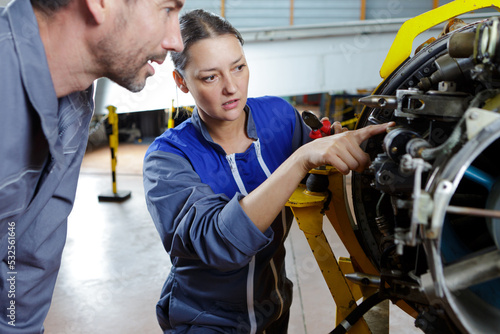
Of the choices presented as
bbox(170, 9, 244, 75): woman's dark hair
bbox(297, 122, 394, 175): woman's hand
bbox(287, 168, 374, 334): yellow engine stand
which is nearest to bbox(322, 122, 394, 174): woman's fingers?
bbox(297, 122, 394, 175): woman's hand

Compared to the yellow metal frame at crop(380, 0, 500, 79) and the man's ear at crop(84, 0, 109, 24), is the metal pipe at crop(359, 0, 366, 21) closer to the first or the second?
the yellow metal frame at crop(380, 0, 500, 79)

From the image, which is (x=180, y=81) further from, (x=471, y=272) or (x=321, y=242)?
(x=471, y=272)

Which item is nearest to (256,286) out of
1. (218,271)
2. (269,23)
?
(218,271)

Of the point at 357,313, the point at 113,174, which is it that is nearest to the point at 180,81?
the point at 357,313

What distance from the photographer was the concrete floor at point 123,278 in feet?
7.03

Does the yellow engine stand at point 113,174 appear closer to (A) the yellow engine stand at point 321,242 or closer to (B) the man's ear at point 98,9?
(A) the yellow engine stand at point 321,242

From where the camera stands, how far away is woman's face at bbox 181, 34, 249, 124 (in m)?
1.04

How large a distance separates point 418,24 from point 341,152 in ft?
1.42

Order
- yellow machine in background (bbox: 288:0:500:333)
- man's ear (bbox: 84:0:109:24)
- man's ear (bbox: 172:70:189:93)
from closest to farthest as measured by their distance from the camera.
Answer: yellow machine in background (bbox: 288:0:500:333) → man's ear (bbox: 84:0:109:24) → man's ear (bbox: 172:70:189:93)

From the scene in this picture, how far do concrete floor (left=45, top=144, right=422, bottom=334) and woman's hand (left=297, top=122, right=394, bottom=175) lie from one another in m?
1.39

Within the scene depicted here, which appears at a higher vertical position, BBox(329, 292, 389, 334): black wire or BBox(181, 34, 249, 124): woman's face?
BBox(181, 34, 249, 124): woman's face

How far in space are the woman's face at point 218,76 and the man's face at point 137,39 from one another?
0.20m

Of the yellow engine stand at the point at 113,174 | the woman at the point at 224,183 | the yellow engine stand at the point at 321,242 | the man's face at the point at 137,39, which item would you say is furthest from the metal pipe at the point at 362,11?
the man's face at the point at 137,39

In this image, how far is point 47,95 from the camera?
29.5 inches
